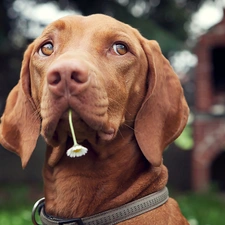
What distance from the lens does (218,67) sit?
15.2 metres

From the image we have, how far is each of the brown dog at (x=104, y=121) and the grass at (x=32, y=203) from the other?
337 centimetres

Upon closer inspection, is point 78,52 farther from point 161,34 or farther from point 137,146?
point 161,34

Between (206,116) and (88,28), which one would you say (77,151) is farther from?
(206,116)

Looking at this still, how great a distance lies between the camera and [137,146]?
3.52 meters

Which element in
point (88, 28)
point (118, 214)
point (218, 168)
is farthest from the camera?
point (218, 168)

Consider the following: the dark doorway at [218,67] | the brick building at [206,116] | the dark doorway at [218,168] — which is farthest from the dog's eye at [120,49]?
the dark doorway at [218,168]

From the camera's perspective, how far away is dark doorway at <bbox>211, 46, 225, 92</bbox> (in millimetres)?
14750

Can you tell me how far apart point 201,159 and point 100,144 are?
32.7ft

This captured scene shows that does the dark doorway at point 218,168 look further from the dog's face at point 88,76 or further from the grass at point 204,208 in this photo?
the dog's face at point 88,76

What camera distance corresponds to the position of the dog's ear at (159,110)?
348 cm

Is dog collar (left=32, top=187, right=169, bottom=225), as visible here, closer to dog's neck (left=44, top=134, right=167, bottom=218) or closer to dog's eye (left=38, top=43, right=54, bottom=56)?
dog's neck (left=44, top=134, right=167, bottom=218)

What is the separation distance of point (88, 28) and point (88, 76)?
62 centimetres

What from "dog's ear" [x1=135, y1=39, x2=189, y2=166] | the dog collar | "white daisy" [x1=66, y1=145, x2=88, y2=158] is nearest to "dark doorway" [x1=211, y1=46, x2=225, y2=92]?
"dog's ear" [x1=135, y1=39, x2=189, y2=166]

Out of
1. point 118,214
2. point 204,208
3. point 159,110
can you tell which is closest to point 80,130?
point 118,214
